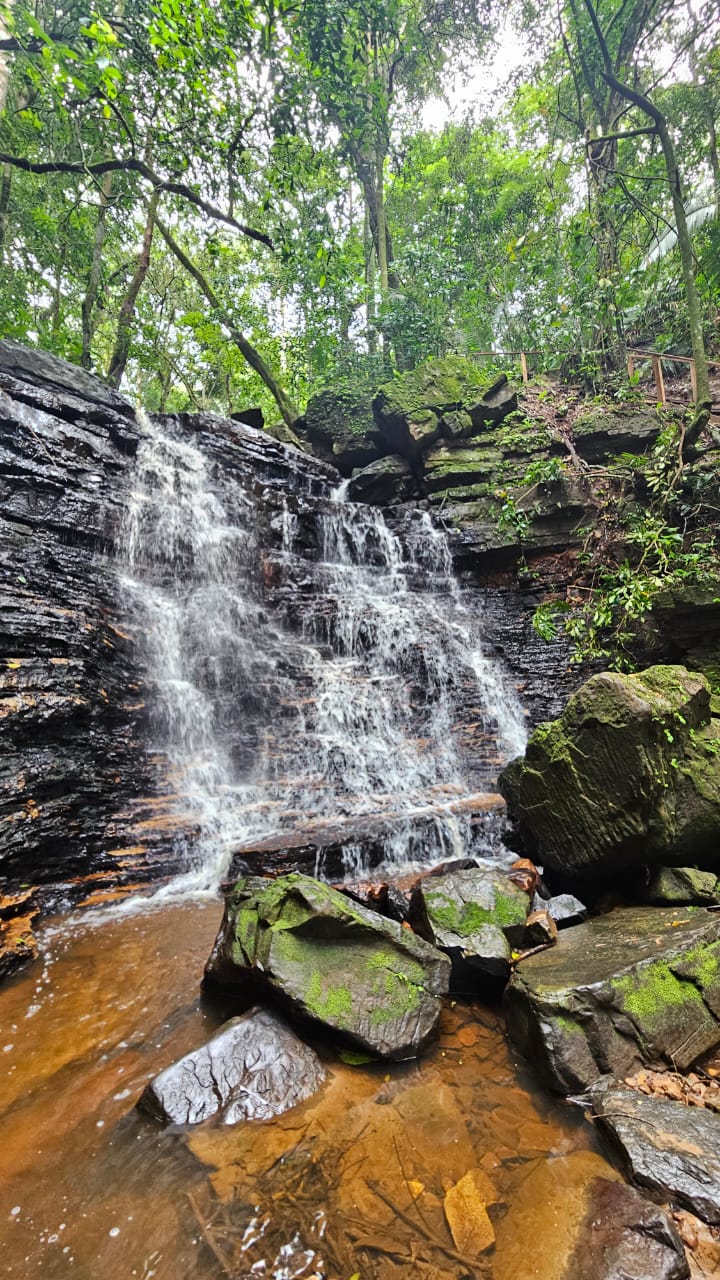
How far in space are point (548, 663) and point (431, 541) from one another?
3.67 m

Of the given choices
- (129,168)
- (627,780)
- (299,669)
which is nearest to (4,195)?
(129,168)

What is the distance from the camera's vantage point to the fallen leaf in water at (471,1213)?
81.2 inches

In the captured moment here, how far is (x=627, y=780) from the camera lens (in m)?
4.62

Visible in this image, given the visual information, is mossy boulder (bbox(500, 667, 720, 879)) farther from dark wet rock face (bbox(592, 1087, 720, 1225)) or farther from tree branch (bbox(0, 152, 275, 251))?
tree branch (bbox(0, 152, 275, 251))

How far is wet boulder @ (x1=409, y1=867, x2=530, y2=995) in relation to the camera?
370 centimetres

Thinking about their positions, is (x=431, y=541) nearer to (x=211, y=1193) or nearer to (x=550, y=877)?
(x=550, y=877)

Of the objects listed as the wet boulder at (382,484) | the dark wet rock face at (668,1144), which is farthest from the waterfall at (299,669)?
the dark wet rock face at (668,1144)

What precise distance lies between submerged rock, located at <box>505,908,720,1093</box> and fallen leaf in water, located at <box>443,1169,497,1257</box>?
0.68 metres

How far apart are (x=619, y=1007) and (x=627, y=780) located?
2.06 meters

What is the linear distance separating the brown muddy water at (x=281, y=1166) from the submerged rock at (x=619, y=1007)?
Result: 216 millimetres

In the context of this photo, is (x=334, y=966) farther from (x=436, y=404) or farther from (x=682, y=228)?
(x=436, y=404)

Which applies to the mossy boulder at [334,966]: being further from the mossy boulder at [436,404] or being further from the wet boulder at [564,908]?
the mossy boulder at [436,404]

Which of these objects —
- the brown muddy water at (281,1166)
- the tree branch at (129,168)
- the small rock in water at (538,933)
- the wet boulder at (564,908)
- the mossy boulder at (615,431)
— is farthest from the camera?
the mossy boulder at (615,431)

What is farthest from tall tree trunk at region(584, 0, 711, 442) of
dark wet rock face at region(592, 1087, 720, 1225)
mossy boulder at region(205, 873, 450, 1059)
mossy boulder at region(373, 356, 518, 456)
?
dark wet rock face at region(592, 1087, 720, 1225)
